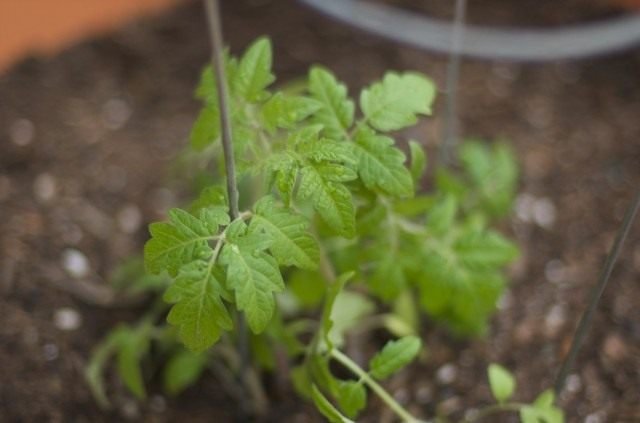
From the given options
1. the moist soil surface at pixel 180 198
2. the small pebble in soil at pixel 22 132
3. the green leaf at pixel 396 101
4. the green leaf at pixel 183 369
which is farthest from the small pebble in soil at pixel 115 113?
the green leaf at pixel 396 101

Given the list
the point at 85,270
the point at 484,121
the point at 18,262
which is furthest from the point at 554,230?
the point at 18,262

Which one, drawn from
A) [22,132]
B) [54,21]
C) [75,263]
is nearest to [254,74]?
[75,263]

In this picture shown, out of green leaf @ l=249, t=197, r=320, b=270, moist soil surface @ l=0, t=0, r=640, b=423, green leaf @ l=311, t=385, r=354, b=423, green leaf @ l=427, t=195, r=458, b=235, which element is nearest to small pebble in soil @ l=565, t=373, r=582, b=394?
moist soil surface @ l=0, t=0, r=640, b=423

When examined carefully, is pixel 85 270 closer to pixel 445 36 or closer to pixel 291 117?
pixel 291 117

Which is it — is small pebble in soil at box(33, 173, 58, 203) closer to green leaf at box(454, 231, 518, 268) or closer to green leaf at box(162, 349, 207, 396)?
green leaf at box(162, 349, 207, 396)

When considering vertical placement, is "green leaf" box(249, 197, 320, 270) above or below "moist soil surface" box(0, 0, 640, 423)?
above

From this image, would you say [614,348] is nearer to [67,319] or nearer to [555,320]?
[555,320]
